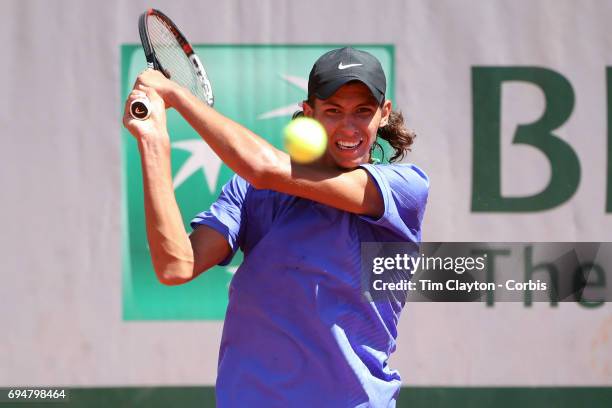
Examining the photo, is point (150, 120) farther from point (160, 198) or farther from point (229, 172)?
point (229, 172)

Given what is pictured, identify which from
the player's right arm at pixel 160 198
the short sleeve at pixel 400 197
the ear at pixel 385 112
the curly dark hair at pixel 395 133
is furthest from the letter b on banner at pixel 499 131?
the player's right arm at pixel 160 198

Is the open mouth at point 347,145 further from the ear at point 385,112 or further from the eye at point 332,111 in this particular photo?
the ear at point 385,112

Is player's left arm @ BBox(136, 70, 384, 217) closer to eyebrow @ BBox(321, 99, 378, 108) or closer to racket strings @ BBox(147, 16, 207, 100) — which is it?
eyebrow @ BBox(321, 99, 378, 108)

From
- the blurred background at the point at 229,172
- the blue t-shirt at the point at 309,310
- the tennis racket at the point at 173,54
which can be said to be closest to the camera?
the blue t-shirt at the point at 309,310

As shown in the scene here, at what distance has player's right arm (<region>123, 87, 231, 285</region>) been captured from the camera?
1.93m

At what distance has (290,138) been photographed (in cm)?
220

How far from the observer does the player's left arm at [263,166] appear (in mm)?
1938

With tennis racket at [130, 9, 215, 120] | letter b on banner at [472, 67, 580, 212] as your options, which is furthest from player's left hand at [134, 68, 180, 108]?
letter b on banner at [472, 67, 580, 212]

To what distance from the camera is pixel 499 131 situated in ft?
14.2

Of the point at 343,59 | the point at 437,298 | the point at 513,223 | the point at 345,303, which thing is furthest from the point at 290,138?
the point at 513,223

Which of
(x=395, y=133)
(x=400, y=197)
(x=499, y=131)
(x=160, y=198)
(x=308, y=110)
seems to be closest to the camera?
(x=160, y=198)

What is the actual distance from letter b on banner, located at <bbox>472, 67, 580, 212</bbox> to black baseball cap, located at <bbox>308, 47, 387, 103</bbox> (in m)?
2.21

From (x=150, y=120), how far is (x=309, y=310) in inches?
21.1

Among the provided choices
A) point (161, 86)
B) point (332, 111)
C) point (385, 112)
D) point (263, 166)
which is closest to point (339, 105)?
point (332, 111)
